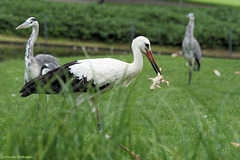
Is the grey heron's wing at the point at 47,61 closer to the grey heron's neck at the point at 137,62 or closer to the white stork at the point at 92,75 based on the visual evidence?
the white stork at the point at 92,75

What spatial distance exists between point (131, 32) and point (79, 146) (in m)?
17.3

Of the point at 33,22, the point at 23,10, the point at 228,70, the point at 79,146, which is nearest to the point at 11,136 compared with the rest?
the point at 79,146

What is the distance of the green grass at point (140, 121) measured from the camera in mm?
3256

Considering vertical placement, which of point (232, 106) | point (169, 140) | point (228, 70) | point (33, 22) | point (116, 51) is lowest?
point (116, 51)

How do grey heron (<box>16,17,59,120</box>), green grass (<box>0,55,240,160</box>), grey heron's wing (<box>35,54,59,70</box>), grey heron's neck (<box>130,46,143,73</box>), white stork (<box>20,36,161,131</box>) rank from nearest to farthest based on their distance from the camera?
green grass (<box>0,55,240,160</box>), white stork (<box>20,36,161,131</box>), grey heron's neck (<box>130,46,143,73</box>), grey heron (<box>16,17,59,120</box>), grey heron's wing (<box>35,54,59,70</box>)

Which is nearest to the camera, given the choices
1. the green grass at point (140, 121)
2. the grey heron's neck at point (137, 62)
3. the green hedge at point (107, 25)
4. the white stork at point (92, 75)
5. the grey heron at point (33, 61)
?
the green grass at point (140, 121)

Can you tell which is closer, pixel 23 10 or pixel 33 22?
pixel 33 22

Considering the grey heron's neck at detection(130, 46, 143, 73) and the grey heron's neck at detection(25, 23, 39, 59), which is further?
the grey heron's neck at detection(25, 23, 39, 59)

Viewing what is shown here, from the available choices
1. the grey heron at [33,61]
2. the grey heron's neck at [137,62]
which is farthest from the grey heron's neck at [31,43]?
the grey heron's neck at [137,62]

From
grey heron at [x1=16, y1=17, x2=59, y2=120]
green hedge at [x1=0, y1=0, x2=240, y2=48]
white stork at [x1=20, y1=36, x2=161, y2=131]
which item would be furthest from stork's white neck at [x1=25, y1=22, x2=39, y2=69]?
→ green hedge at [x1=0, y1=0, x2=240, y2=48]

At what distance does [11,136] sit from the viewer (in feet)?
9.95

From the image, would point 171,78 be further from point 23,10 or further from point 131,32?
point 23,10

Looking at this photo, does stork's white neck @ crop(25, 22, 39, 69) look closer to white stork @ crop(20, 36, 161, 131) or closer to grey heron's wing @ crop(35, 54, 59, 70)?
grey heron's wing @ crop(35, 54, 59, 70)

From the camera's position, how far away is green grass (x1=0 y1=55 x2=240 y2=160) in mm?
3256
